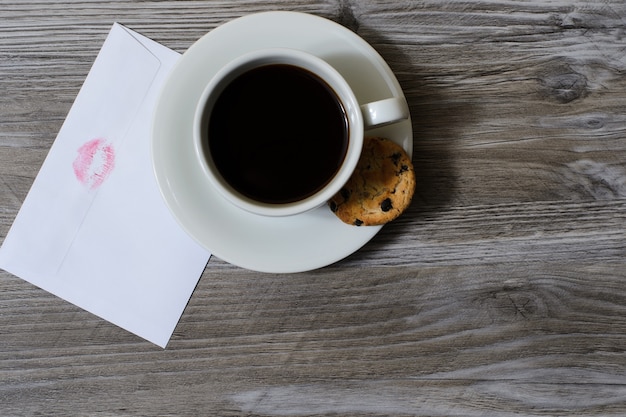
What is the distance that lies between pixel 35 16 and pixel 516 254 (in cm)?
69

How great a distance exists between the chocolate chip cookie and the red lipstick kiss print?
0.97ft

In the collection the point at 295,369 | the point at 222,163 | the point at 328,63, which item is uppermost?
the point at 328,63

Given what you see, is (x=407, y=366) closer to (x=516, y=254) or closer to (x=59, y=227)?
(x=516, y=254)

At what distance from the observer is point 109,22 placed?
30.0 inches

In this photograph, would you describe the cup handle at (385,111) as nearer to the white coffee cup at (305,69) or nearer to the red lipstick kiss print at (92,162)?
the white coffee cup at (305,69)

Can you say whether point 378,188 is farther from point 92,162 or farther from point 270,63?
point 92,162

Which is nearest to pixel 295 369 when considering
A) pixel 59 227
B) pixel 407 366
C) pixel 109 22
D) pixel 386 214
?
pixel 407 366

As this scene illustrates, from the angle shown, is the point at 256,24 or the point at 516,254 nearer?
the point at 256,24

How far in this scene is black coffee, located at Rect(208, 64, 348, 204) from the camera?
66cm

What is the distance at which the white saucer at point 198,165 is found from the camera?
675mm

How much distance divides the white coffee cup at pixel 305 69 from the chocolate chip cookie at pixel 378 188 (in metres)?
0.05

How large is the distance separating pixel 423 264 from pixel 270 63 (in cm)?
33

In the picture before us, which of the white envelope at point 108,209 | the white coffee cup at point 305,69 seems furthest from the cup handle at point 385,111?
the white envelope at point 108,209

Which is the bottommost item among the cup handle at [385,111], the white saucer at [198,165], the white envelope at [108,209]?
the white envelope at [108,209]
